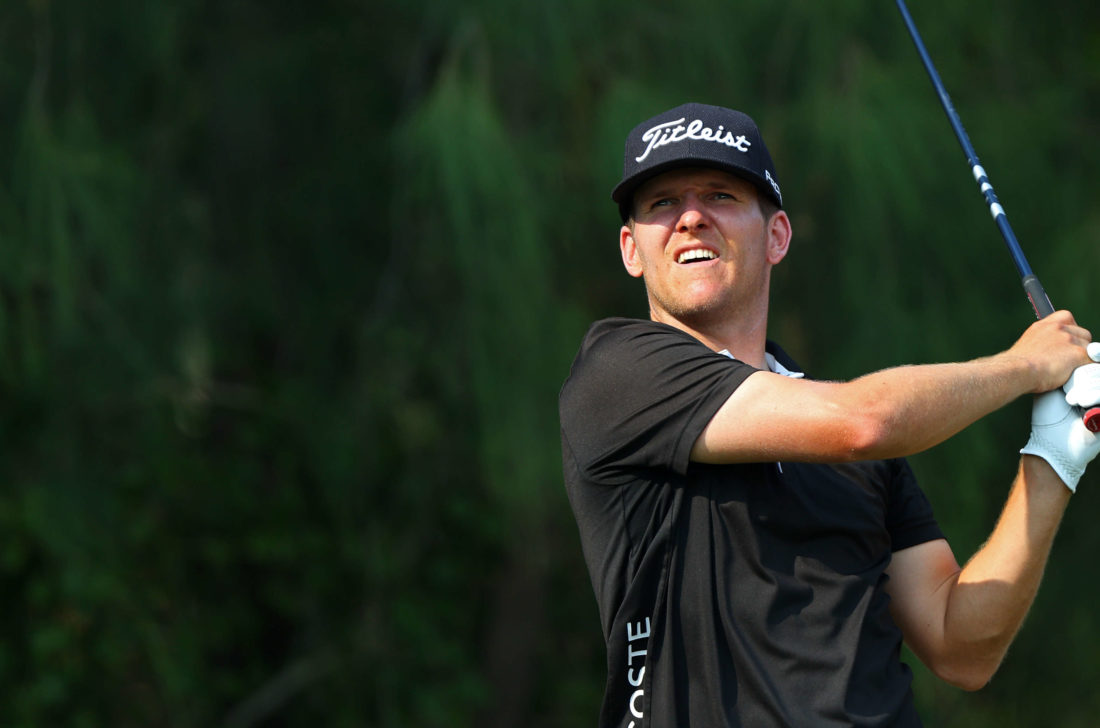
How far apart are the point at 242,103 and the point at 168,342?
0.92 metres

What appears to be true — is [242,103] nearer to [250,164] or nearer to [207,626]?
[250,164]

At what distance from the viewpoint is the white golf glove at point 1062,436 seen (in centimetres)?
201

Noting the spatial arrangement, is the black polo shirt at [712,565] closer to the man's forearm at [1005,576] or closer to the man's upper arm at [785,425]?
the man's upper arm at [785,425]

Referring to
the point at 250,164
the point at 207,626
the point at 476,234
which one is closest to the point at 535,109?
the point at 476,234

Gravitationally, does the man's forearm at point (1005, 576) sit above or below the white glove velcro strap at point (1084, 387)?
below

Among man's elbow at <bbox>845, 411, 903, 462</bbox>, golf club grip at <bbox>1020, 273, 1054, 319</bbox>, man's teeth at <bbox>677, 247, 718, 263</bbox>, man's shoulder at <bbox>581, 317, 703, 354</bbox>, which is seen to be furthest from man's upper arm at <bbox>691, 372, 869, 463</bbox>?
golf club grip at <bbox>1020, 273, 1054, 319</bbox>

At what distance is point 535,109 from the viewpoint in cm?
483

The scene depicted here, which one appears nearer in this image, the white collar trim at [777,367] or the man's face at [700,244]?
the man's face at [700,244]

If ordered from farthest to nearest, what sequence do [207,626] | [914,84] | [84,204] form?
[207,626], [914,84], [84,204]

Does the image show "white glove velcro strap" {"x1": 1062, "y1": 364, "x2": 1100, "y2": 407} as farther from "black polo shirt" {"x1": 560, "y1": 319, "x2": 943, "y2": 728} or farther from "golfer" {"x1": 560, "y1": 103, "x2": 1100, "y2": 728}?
"black polo shirt" {"x1": 560, "y1": 319, "x2": 943, "y2": 728}

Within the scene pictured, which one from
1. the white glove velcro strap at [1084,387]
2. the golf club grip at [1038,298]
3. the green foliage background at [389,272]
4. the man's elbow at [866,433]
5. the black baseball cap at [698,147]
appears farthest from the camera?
the green foliage background at [389,272]

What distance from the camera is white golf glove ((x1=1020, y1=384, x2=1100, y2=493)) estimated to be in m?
2.01

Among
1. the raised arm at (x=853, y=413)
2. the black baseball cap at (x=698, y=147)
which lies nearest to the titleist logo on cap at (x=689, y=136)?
the black baseball cap at (x=698, y=147)

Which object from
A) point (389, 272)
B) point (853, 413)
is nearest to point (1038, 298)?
point (853, 413)
